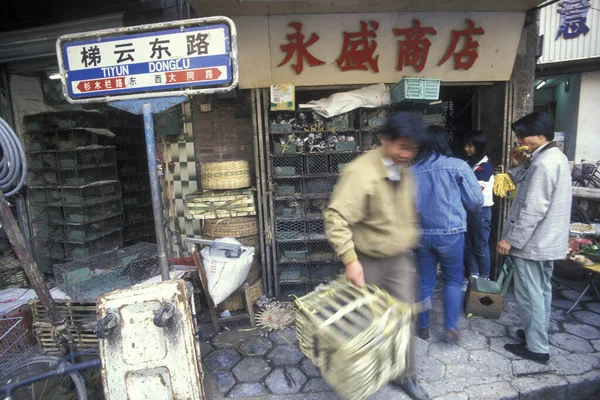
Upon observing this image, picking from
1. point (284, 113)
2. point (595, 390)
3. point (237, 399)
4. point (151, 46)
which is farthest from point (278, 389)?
point (284, 113)

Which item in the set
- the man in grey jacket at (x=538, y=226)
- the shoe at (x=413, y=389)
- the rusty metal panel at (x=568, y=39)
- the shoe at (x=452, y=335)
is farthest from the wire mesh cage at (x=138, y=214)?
the rusty metal panel at (x=568, y=39)

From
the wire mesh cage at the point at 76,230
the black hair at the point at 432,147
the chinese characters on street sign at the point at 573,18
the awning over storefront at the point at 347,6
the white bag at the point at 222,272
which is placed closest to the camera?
the black hair at the point at 432,147

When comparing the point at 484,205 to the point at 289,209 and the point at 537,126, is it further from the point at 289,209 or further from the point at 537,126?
the point at 289,209

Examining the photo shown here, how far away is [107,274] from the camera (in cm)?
417

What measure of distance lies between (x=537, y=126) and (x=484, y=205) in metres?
1.59

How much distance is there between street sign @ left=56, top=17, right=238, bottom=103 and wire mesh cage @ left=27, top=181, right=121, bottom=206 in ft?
10.4

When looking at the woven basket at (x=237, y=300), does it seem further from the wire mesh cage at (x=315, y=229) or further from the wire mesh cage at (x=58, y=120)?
the wire mesh cage at (x=58, y=120)

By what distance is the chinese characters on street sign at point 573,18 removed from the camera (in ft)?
32.0

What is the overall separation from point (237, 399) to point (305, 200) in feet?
8.61

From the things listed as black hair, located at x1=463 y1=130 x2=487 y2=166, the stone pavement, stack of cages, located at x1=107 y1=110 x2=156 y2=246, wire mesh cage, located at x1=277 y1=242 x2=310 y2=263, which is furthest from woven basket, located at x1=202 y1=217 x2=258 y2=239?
black hair, located at x1=463 y1=130 x2=487 y2=166

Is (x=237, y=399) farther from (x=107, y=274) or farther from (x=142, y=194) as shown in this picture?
(x=142, y=194)

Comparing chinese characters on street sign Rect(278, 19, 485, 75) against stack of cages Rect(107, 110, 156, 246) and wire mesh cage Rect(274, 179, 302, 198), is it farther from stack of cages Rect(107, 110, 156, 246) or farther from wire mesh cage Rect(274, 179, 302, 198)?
stack of cages Rect(107, 110, 156, 246)

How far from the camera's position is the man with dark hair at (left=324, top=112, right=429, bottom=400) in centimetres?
234

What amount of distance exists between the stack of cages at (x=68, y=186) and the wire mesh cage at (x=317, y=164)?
3.35m
